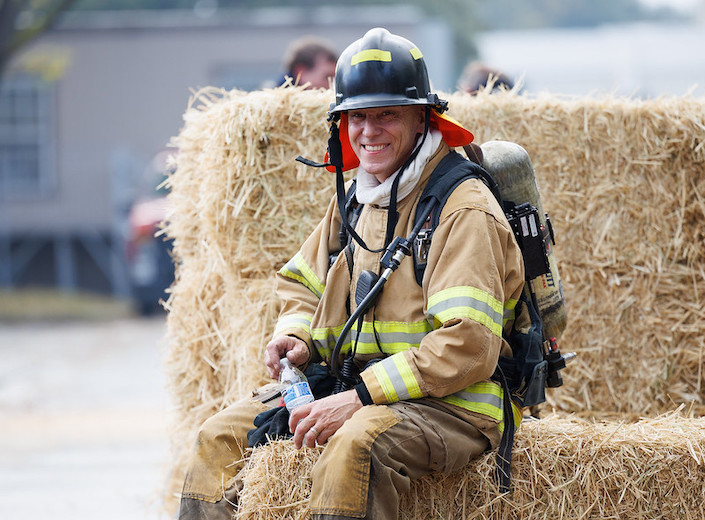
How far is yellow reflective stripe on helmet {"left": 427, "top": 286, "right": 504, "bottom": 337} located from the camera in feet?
11.0

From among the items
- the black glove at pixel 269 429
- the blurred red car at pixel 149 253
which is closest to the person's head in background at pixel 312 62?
the black glove at pixel 269 429

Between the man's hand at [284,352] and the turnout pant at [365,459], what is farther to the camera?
the man's hand at [284,352]

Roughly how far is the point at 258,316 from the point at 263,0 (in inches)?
1371

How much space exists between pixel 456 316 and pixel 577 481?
975 mm

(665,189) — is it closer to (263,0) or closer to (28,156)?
(28,156)

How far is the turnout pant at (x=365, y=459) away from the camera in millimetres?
3250

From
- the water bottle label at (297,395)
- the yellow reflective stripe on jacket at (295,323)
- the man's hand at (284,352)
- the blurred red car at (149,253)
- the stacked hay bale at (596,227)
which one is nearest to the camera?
the water bottle label at (297,395)

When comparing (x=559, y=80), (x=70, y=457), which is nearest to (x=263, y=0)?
(x=559, y=80)

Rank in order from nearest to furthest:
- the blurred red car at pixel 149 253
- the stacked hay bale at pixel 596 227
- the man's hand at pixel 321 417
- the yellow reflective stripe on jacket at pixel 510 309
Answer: the man's hand at pixel 321 417 < the yellow reflective stripe on jacket at pixel 510 309 < the stacked hay bale at pixel 596 227 < the blurred red car at pixel 149 253

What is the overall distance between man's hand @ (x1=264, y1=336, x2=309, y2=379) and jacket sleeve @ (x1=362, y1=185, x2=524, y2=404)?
0.49 meters

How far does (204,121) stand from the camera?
5.27 meters

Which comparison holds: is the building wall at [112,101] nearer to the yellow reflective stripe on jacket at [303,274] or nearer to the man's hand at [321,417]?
the yellow reflective stripe on jacket at [303,274]

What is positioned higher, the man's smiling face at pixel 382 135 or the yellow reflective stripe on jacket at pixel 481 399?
the man's smiling face at pixel 382 135

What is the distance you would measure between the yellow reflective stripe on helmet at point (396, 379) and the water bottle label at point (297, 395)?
0.33 meters
